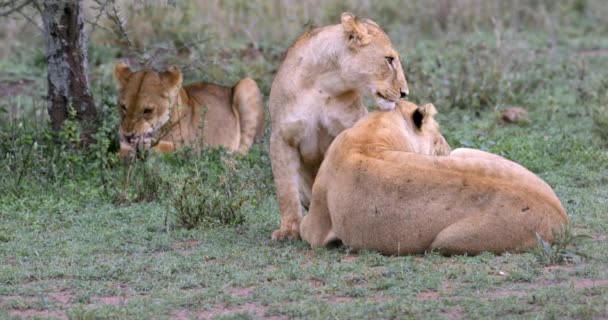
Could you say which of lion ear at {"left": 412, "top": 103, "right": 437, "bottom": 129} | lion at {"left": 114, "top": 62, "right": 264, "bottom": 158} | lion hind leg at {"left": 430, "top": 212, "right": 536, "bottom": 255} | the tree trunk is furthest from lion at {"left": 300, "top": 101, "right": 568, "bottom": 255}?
the tree trunk

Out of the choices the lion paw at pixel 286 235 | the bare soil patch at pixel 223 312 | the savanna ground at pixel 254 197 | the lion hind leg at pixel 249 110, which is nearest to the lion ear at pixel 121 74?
the savanna ground at pixel 254 197

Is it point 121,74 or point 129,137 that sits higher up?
point 121,74

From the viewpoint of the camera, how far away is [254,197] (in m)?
7.20

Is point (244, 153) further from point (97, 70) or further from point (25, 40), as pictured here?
point (25, 40)

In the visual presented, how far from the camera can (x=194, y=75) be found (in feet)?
37.3

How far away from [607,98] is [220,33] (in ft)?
16.6

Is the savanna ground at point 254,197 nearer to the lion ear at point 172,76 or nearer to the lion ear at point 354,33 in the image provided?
the lion ear at point 172,76

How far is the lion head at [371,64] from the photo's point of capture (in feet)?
19.5

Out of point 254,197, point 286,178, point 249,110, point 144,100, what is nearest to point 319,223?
point 286,178

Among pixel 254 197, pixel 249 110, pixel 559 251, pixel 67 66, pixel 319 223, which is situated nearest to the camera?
pixel 559 251

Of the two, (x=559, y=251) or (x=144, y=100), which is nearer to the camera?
(x=559, y=251)

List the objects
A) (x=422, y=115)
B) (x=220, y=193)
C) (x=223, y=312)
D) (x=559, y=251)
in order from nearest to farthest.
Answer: (x=223, y=312), (x=559, y=251), (x=422, y=115), (x=220, y=193)

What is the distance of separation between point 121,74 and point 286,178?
3067mm

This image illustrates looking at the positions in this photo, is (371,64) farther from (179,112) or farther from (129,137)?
(179,112)
